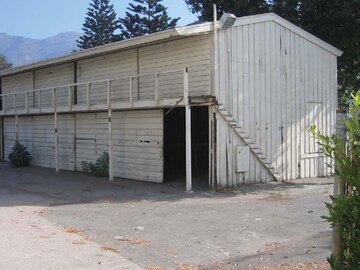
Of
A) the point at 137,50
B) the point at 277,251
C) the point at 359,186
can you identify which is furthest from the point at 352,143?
the point at 137,50

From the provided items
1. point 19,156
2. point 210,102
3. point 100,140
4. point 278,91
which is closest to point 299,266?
point 210,102

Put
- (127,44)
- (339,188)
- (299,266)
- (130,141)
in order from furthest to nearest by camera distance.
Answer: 1. (130,141)
2. (127,44)
3. (299,266)
4. (339,188)

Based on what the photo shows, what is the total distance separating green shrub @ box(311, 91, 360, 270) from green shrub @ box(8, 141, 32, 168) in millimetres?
21713

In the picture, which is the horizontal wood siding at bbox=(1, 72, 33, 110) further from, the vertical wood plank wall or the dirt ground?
the vertical wood plank wall

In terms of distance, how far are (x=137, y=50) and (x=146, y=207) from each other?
311 inches

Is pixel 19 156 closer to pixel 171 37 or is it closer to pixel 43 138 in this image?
pixel 43 138

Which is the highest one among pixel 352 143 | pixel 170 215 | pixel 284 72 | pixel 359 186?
pixel 284 72

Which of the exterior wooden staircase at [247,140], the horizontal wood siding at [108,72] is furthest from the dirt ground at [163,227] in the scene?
the horizontal wood siding at [108,72]

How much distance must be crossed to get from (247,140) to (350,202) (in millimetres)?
12312

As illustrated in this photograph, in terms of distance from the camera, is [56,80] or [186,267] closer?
[186,267]

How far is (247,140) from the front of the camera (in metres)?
15.9

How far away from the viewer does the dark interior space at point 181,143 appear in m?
19.5

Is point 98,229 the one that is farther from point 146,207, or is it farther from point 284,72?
point 284,72

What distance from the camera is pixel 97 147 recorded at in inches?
788
